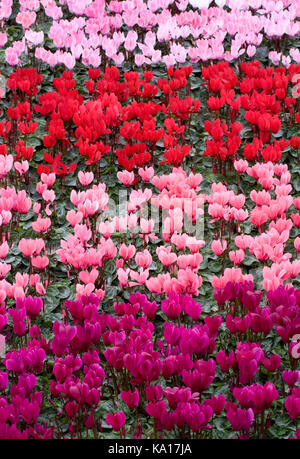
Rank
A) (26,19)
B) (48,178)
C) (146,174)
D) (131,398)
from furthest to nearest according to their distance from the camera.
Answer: (26,19) → (146,174) → (48,178) → (131,398)

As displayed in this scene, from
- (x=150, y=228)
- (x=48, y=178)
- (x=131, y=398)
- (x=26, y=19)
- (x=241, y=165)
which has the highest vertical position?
(x=26, y=19)

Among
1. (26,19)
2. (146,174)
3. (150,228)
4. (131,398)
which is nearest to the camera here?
(131,398)

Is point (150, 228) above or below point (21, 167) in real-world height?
below

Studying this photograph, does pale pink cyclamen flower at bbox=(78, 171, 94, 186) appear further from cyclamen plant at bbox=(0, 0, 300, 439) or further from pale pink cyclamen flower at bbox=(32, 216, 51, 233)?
pale pink cyclamen flower at bbox=(32, 216, 51, 233)

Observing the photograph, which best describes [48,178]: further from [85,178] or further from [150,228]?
[150,228]

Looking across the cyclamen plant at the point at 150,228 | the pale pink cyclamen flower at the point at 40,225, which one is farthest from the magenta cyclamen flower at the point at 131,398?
the pale pink cyclamen flower at the point at 40,225

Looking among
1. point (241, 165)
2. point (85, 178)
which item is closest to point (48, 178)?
point (85, 178)

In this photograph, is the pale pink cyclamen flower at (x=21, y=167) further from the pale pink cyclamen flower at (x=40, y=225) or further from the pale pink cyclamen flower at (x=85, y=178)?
the pale pink cyclamen flower at (x=40, y=225)

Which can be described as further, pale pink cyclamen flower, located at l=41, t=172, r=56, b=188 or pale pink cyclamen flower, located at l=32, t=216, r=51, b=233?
pale pink cyclamen flower, located at l=41, t=172, r=56, b=188

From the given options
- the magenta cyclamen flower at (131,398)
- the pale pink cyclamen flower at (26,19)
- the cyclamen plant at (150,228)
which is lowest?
the magenta cyclamen flower at (131,398)


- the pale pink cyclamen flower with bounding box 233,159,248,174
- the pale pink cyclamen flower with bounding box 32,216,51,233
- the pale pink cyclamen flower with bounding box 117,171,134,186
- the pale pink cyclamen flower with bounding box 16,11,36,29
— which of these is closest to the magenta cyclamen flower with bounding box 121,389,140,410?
the pale pink cyclamen flower with bounding box 32,216,51,233

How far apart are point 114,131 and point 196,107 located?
0.77 meters

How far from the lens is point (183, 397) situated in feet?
9.98

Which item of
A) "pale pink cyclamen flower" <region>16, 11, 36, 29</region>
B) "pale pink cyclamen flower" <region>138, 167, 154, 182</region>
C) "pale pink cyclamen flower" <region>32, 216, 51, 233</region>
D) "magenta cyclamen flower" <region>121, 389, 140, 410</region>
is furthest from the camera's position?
"pale pink cyclamen flower" <region>16, 11, 36, 29</region>
